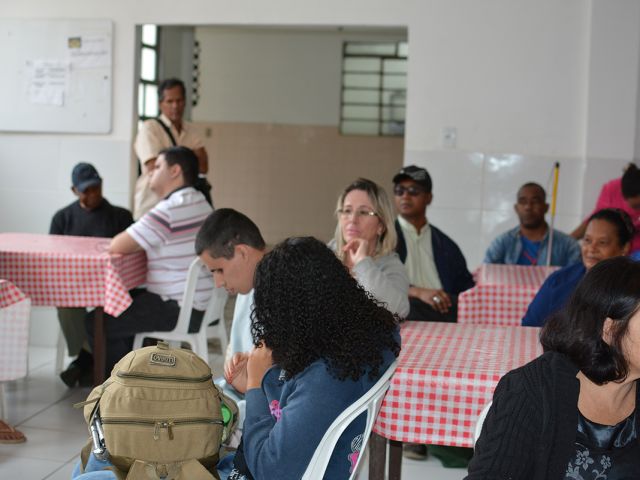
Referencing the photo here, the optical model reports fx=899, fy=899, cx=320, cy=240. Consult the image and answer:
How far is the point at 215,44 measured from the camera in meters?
9.96

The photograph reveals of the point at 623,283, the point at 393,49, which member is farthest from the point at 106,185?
the point at 393,49

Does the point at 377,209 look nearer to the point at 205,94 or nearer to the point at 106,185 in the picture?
the point at 106,185

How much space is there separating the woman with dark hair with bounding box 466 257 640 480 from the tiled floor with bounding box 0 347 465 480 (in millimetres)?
1811

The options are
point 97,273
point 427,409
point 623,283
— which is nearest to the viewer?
point 623,283

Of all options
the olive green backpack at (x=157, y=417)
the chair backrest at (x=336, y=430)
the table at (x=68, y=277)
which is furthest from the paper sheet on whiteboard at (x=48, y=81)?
the chair backrest at (x=336, y=430)

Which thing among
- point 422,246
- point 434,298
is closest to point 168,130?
point 422,246

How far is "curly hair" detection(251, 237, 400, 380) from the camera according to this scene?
67.2 inches

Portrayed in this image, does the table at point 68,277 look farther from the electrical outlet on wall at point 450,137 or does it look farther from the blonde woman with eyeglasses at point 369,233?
the electrical outlet on wall at point 450,137

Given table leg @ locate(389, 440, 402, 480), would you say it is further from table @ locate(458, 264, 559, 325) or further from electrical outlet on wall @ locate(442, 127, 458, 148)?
electrical outlet on wall @ locate(442, 127, 458, 148)

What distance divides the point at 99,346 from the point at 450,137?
2376mm

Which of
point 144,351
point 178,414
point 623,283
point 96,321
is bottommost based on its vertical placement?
point 96,321

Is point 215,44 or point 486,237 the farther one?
point 215,44

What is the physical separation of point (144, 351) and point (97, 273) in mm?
2234

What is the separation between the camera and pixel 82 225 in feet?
15.9
